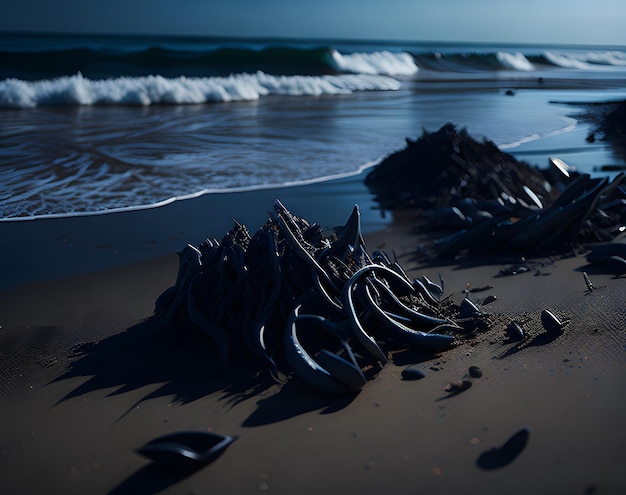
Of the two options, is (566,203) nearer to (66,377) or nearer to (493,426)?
(493,426)

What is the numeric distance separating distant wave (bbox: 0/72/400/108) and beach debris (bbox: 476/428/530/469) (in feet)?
42.8

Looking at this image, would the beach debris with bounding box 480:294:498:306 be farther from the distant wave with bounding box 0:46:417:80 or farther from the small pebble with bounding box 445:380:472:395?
the distant wave with bounding box 0:46:417:80

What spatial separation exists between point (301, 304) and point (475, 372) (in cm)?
69

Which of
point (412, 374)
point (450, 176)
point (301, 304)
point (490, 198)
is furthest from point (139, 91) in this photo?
point (412, 374)

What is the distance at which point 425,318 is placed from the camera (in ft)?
8.23

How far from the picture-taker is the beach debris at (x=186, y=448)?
5.77 ft

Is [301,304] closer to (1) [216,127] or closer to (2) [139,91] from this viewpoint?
(1) [216,127]

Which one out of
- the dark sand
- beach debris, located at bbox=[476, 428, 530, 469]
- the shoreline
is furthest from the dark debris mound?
beach debris, located at bbox=[476, 428, 530, 469]

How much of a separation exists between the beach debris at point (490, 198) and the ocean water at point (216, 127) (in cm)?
95

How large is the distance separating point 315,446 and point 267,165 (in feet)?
17.1

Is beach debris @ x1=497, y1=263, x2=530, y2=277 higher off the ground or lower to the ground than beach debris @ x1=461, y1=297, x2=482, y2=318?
lower

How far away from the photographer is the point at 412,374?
2.24 m

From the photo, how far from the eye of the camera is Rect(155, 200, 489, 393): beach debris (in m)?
2.34

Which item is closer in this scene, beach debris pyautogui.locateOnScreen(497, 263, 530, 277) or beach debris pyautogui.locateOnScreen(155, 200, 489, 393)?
beach debris pyautogui.locateOnScreen(155, 200, 489, 393)
